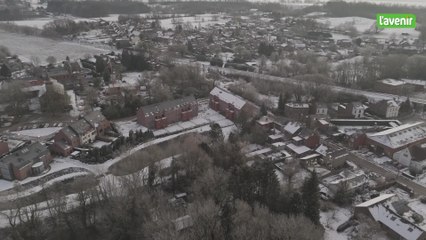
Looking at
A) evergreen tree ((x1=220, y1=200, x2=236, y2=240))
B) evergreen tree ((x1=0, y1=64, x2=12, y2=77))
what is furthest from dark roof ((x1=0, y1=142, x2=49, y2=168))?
evergreen tree ((x1=0, y1=64, x2=12, y2=77))

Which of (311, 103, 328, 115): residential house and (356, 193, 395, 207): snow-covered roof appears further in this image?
(311, 103, 328, 115): residential house

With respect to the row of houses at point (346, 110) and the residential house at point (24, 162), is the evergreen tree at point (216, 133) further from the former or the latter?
the residential house at point (24, 162)

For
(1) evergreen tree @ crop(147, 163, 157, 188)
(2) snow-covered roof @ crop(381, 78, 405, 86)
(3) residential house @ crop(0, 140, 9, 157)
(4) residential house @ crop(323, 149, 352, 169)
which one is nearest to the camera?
(1) evergreen tree @ crop(147, 163, 157, 188)

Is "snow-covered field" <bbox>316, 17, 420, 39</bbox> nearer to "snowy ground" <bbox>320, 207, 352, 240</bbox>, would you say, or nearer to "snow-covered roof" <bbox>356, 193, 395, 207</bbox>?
"snow-covered roof" <bbox>356, 193, 395, 207</bbox>

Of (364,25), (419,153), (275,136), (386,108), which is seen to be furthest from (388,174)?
(364,25)

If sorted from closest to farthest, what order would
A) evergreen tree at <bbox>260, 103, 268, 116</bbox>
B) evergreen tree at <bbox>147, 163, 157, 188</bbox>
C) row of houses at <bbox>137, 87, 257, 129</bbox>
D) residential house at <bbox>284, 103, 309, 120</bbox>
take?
evergreen tree at <bbox>147, 163, 157, 188</bbox>, row of houses at <bbox>137, 87, 257, 129</bbox>, evergreen tree at <bbox>260, 103, 268, 116</bbox>, residential house at <bbox>284, 103, 309, 120</bbox>

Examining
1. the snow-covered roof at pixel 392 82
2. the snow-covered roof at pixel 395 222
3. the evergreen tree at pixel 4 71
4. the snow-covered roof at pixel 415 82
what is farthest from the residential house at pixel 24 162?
the snow-covered roof at pixel 415 82

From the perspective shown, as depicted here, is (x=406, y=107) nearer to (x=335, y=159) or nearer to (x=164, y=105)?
(x=335, y=159)

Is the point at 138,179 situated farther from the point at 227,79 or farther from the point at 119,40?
the point at 119,40
